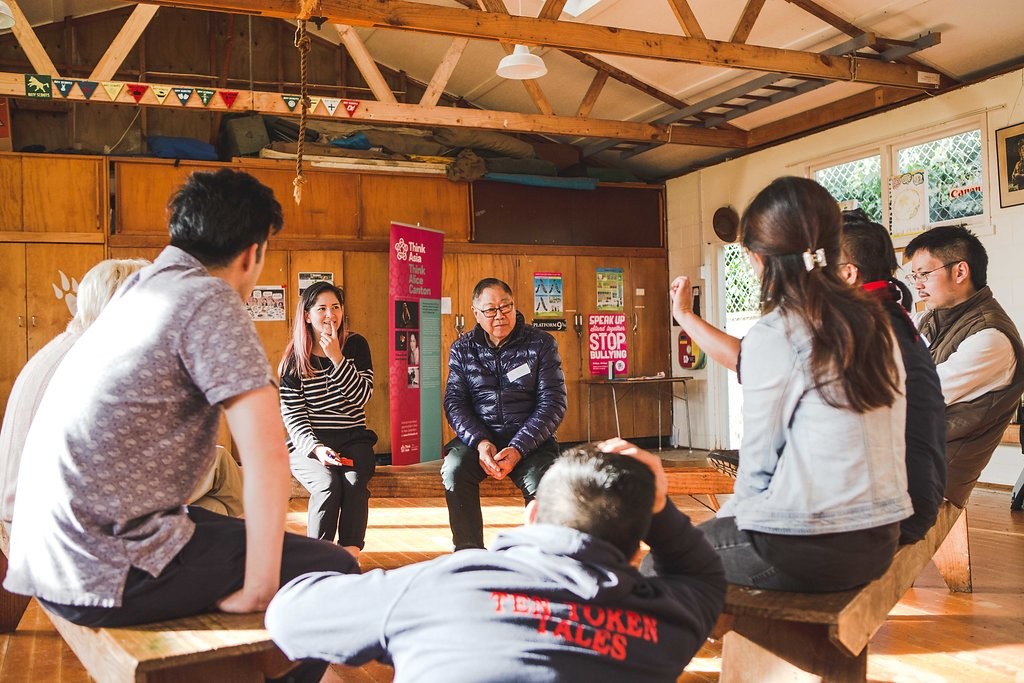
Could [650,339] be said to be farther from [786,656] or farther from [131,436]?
[131,436]

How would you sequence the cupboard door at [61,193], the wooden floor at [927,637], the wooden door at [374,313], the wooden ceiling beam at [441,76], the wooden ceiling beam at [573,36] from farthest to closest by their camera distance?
the wooden door at [374,313], the cupboard door at [61,193], the wooden ceiling beam at [441,76], the wooden ceiling beam at [573,36], the wooden floor at [927,637]

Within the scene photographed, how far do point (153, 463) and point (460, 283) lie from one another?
703cm

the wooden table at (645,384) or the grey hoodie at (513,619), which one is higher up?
the grey hoodie at (513,619)

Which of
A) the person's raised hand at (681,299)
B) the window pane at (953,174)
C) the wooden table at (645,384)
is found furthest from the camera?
the wooden table at (645,384)

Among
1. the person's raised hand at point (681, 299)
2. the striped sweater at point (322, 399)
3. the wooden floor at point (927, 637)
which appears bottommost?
the wooden floor at point (927, 637)

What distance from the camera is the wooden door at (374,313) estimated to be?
8039 millimetres

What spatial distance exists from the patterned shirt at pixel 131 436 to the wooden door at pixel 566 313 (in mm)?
7166

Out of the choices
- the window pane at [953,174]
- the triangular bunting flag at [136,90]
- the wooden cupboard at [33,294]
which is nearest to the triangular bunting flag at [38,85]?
the triangular bunting flag at [136,90]

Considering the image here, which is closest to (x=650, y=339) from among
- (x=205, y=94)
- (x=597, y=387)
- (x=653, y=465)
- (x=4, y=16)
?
(x=597, y=387)

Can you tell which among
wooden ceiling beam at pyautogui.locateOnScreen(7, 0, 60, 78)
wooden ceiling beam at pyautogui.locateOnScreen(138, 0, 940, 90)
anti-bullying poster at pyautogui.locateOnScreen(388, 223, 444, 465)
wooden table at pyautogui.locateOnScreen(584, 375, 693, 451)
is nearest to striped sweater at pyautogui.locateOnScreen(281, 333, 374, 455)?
wooden ceiling beam at pyautogui.locateOnScreen(138, 0, 940, 90)

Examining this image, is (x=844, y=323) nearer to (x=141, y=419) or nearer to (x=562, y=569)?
(x=562, y=569)

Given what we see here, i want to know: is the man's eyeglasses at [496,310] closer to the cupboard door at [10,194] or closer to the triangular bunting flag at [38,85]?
the triangular bunting flag at [38,85]

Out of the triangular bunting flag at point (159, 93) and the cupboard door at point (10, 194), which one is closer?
the triangular bunting flag at point (159, 93)

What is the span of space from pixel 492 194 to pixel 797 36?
10.8ft
